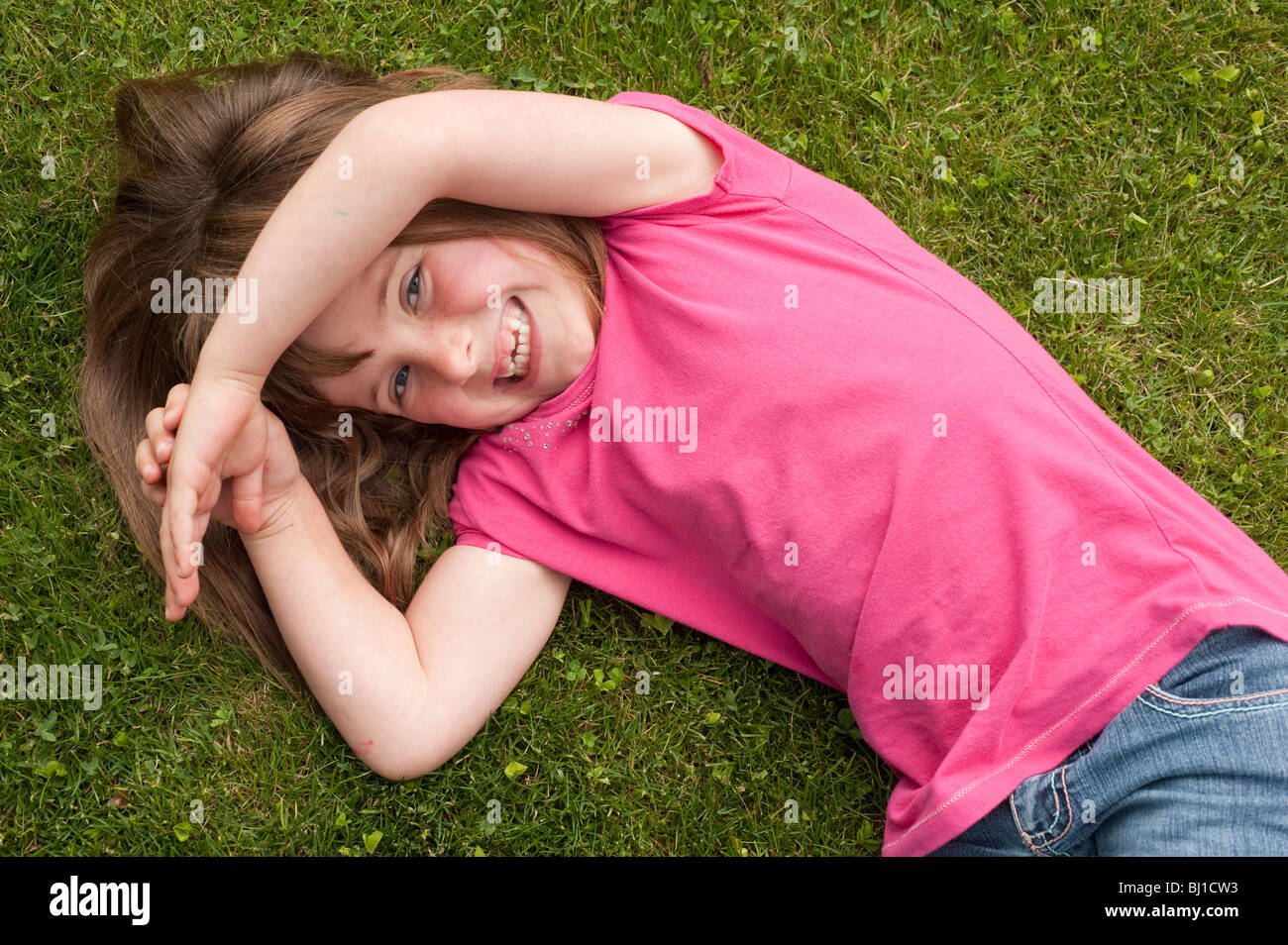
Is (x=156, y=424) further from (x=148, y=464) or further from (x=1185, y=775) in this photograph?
(x=1185, y=775)

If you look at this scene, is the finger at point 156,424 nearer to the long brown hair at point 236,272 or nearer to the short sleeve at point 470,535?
the long brown hair at point 236,272

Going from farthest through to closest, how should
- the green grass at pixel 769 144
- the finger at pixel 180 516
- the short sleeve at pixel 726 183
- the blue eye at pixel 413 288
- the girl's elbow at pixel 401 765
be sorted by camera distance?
1. the green grass at pixel 769 144
2. the girl's elbow at pixel 401 765
3. the short sleeve at pixel 726 183
4. the blue eye at pixel 413 288
5. the finger at pixel 180 516

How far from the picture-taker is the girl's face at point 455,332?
80.4 inches

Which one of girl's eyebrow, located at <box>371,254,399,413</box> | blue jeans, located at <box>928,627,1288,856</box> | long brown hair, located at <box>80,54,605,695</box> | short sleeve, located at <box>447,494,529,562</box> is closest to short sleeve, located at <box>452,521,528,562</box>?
short sleeve, located at <box>447,494,529,562</box>

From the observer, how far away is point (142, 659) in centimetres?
253

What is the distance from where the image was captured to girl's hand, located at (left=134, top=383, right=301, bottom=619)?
6.30ft

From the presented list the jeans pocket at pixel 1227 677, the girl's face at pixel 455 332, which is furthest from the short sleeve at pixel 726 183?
the jeans pocket at pixel 1227 677

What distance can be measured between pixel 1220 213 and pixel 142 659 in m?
3.09

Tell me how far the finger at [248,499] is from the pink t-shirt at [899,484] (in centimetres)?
64

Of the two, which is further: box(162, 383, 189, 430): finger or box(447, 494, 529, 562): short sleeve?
box(447, 494, 529, 562): short sleeve

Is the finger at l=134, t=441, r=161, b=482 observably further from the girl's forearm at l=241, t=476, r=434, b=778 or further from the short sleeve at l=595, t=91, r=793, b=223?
the short sleeve at l=595, t=91, r=793, b=223

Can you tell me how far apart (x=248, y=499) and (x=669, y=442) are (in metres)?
0.91

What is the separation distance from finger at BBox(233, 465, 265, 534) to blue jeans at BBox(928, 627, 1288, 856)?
1.71m

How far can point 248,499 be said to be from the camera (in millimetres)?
2119
